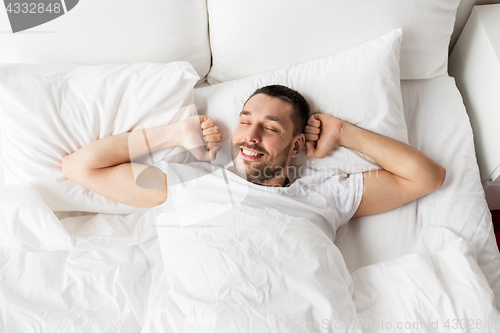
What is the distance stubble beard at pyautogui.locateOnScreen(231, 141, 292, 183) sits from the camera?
1119 mm

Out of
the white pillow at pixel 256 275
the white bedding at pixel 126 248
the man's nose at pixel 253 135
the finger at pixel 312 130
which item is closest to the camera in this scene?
the white pillow at pixel 256 275

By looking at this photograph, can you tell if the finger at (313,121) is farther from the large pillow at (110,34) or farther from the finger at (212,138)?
the large pillow at (110,34)

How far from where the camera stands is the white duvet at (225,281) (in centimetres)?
85

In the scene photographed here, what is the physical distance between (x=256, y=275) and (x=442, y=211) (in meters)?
0.73

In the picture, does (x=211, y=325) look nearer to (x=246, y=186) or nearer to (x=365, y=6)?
(x=246, y=186)

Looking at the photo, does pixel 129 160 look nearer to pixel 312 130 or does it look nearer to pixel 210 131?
pixel 210 131

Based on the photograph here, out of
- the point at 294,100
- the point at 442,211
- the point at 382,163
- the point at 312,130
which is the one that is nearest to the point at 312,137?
the point at 312,130

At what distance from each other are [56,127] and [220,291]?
2.55 feet

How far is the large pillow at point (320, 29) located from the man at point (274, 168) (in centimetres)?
22

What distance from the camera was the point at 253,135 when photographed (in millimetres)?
1095

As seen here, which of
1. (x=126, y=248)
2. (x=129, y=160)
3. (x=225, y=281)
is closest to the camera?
(x=225, y=281)

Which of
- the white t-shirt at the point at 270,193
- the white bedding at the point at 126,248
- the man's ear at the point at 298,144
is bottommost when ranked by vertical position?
the white bedding at the point at 126,248

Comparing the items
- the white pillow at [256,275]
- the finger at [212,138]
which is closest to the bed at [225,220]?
the white pillow at [256,275]

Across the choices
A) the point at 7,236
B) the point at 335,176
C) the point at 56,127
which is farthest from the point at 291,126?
the point at 7,236
